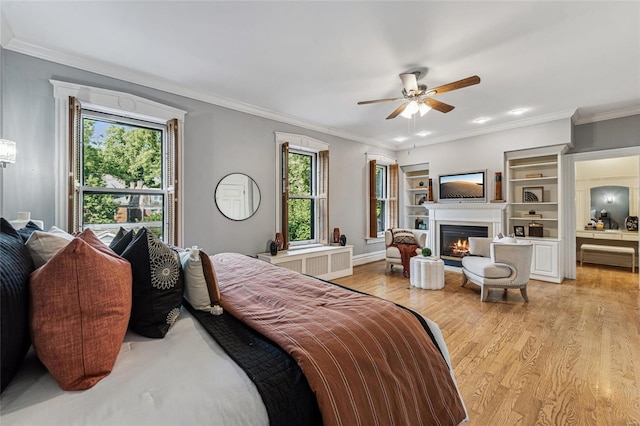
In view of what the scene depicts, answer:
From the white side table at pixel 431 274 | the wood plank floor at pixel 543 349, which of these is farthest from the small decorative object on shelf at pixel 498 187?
the white side table at pixel 431 274

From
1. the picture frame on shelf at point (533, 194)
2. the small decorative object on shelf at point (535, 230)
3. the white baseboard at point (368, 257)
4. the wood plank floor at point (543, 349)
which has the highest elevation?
the picture frame on shelf at point (533, 194)

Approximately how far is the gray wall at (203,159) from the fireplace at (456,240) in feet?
4.75

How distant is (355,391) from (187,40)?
2900 mm

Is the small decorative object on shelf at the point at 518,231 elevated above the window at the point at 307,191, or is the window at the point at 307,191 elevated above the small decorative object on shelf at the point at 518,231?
the window at the point at 307,191

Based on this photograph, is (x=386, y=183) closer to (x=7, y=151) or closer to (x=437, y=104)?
(x=437, y=104)

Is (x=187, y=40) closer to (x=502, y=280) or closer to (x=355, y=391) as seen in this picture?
(x=355, y=391)

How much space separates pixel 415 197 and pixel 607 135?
3.32m

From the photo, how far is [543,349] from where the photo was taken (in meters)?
2.36

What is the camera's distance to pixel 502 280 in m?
3.53

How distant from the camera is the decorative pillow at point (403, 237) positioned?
→ 16.7 feet

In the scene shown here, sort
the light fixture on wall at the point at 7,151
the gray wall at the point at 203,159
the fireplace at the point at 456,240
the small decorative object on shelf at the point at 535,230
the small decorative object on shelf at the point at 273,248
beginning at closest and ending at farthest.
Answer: the light fixture on wall at the point at 7,151 → the gray wall at the point at 203,159 → the small decorative object on shelf at the point at 273,248 → the small decorative object on shelf at the point at 535,230 → the fireplace at the point at 456,240

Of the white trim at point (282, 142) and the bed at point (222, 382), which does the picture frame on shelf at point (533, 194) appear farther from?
the bed at point (222, 382)

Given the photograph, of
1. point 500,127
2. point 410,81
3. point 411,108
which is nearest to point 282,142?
point 411,108

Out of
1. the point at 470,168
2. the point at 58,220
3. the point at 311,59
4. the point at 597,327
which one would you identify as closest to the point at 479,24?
the point at 311,59
